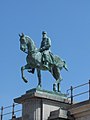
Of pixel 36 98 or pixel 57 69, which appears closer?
pixel 36 98

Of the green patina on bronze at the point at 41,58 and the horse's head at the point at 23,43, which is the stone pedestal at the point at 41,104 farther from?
the horse's head at the point at 23,43

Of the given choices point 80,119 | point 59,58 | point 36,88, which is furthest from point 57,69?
point 80,119

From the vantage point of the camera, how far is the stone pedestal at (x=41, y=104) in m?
20.6

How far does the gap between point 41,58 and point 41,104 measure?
2.69m

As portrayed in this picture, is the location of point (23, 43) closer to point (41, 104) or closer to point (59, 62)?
point (59, 62)

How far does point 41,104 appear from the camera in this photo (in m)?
20.8

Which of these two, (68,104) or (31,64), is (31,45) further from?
(68,104)

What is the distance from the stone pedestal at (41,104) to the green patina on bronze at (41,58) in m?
0.87

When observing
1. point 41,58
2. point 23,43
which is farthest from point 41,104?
point 23,43

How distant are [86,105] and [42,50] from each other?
458 centimetres

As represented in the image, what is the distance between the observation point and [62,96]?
21.7 metres

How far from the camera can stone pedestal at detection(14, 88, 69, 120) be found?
2056 centimetres

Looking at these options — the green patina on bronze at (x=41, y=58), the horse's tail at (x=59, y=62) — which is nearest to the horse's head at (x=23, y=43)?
the green patina on bronze at (x=41, y=58)

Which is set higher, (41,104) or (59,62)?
(59,62)
